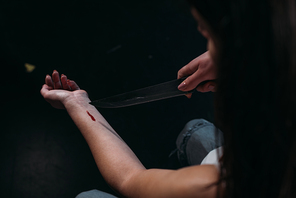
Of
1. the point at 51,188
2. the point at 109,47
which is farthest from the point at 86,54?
the point at 51,188

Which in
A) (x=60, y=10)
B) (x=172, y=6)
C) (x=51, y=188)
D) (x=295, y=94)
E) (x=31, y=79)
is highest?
(x=60, y=10)

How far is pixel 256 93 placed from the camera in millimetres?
271

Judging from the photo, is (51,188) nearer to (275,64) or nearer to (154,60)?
(154,60)

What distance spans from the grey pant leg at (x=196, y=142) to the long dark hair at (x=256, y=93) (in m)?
0.40

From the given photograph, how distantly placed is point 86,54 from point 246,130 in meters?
0.89

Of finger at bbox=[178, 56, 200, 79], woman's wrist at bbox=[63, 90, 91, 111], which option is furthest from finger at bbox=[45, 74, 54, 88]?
finger at bbox=[178, 56, 200, 79]

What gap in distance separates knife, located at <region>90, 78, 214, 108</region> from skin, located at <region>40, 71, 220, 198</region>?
78 millimetres

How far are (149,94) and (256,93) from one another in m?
0.40

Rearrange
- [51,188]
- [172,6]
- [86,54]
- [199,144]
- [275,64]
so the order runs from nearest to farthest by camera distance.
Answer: [275,64]
[199,144]
[51,188]
[86,54]
[172,6]

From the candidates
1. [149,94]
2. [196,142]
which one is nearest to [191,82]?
[149,94]

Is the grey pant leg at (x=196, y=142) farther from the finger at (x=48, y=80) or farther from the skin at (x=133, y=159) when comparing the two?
the finger at (x=48, y=80)

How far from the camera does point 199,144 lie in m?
0.75

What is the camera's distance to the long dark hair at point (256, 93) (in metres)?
0.24

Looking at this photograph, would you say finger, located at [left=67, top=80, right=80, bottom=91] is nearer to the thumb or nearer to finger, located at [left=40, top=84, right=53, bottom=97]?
finger, located at [left=40, top=84, right=53, bottom=97]
